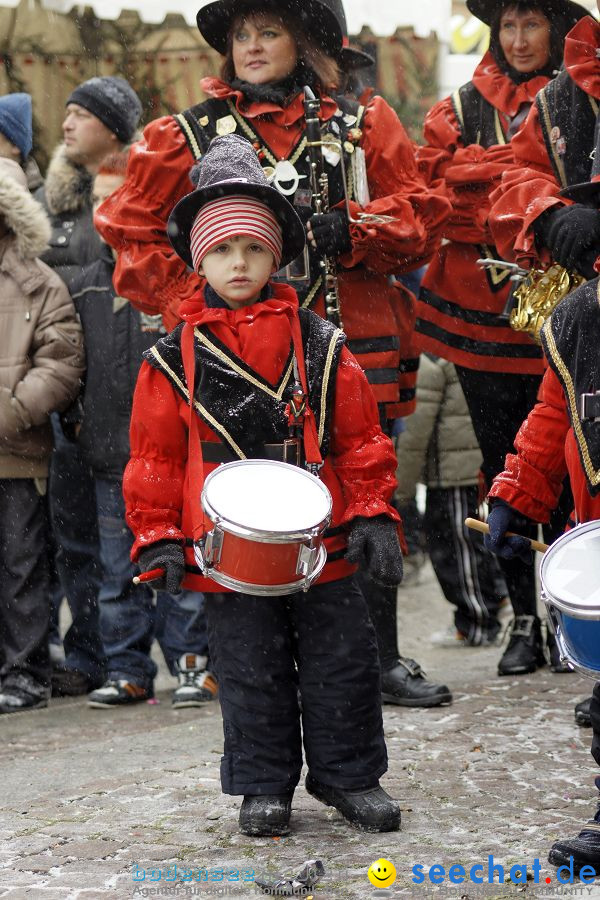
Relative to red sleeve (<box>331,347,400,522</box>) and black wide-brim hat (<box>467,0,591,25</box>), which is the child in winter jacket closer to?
black wide-brim hat (<box>467,0,591,25</box>)

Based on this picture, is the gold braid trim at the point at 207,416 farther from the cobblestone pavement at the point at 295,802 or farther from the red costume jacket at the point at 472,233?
the red costume jacket at the point at 472,233

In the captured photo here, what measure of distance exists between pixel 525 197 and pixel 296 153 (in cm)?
88

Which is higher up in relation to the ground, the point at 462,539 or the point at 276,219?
the point at 276,219

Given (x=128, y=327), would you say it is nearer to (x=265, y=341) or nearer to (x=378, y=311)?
(x=378, y=311)

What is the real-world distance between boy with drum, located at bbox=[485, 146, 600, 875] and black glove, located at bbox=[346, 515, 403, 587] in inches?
10.8

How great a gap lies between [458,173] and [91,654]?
8.74ft

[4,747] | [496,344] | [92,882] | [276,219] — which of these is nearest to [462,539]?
[496,344]

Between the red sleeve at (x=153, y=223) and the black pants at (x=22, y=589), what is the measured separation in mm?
1197

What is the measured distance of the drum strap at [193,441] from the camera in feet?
14.4

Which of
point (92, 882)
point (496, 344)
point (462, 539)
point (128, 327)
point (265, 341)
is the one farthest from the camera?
point (462, 539)

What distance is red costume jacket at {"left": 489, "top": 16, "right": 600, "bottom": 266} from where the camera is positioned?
5.10 meters

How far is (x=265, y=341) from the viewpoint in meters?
4.48

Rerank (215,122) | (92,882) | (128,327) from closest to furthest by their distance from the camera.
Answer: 1. (92,882)
2. (215,122)
3. (128,327)

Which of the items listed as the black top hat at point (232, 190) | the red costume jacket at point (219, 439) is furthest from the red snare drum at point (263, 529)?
the black top hat at point (232, 190)
